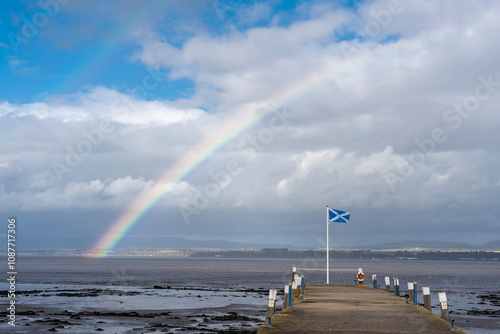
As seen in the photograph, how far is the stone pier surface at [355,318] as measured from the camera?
1923 centimetres

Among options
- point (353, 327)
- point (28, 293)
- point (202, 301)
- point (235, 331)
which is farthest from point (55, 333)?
point (28, 293)

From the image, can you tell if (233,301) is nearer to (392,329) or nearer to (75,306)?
(75,306)

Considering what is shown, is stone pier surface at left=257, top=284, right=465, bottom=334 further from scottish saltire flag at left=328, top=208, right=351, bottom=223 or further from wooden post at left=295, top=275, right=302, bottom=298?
scottish saltire flag at left=328, top=208, right=351, bottom=223

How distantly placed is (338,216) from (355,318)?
2361 centimetres

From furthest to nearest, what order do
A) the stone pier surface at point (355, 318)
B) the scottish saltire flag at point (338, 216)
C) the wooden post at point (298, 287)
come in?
1. the scottish saltire flag at point (338, 216)
2. the wooden post at point (298, 287)
3. the stone pier surface at point (355, 318)

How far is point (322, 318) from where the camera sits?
22016 millimetres

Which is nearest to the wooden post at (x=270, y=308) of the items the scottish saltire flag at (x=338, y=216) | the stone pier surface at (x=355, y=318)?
the stone pier surface at (x=355, y=318)

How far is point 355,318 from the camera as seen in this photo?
72.2 ft

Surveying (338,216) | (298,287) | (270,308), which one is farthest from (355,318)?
(338,216)

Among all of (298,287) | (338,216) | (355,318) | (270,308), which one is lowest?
(355,318)

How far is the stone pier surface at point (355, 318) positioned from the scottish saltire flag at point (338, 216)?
15.9 metres

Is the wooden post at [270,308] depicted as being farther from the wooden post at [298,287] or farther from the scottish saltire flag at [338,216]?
the scottish saltire flag at [338,216]

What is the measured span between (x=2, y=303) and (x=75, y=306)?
720 cm

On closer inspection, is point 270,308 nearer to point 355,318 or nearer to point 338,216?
point 355,318
